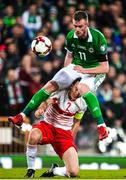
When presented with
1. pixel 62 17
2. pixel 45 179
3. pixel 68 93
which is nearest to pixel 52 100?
pixel 68 93

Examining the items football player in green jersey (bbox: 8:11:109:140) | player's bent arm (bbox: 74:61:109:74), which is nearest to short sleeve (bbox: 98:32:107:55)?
football player in green jersey (bbox: 8:11:109:140)

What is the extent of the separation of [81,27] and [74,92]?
1034 mm

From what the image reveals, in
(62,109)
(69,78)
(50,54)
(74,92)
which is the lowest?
(62,109)

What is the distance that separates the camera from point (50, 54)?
20.1 meters

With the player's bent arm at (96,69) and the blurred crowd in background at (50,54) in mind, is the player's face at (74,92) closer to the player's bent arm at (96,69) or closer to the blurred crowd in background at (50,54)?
the player's bent arm at (96,69)

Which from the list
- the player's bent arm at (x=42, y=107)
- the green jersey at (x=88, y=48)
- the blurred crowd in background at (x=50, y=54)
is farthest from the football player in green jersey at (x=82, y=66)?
the blurred crowd in background at (x=50, y=54)

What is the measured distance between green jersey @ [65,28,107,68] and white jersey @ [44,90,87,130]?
587mm

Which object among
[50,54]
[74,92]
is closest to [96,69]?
[74,92]

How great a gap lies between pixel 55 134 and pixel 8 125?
4.11 metres

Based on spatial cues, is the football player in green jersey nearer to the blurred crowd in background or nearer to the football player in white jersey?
the football player in white jersey

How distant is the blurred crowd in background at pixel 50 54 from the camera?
18406 millimetres

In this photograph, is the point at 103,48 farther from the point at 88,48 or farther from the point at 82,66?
the point at 82,66

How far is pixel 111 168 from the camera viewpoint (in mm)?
18203

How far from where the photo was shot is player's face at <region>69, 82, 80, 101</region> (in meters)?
13.9
